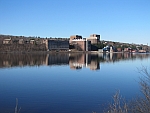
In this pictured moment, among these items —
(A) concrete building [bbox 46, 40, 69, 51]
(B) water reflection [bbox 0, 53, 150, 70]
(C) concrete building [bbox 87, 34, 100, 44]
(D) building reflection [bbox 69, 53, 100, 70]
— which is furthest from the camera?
(C) concrete building [bbox 87, 34, 100, 44]

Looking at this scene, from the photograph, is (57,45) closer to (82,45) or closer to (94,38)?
(82,45)

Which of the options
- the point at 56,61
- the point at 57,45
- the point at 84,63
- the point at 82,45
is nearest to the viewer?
the point at 84,63

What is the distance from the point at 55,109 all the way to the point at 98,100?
7.86 ft

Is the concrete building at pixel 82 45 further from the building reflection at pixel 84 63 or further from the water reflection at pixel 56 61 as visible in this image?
the building reflection at pixel 84 63

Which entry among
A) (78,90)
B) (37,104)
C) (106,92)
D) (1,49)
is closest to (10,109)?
(37,104)

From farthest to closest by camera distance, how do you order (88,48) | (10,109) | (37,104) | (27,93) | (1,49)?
1. (88,48)
2. (1,49)
3. (27,93)
4. (37,104)
5. (10,109)

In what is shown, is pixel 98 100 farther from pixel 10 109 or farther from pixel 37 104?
pixel 10 109

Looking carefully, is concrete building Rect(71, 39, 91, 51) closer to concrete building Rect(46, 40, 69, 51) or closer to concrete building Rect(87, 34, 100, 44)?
concrete building Rect(46, 40, 69, 51)

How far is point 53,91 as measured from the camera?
12133 millimetres

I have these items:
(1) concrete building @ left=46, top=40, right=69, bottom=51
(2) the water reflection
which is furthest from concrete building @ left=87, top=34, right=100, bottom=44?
(2) the water reflection

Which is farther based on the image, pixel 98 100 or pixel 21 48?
pixel 21 48

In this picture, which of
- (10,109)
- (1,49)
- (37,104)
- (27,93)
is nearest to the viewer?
(10,109)

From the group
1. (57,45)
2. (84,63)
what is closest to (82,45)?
(57,45)

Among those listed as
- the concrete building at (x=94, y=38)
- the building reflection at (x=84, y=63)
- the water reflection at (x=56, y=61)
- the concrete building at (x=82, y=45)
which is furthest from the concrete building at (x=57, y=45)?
the building reflection at (x=84, y=63)
